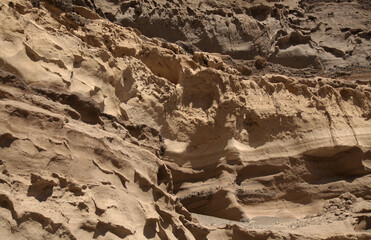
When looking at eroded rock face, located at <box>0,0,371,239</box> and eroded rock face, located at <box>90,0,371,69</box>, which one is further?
eroded rock face, located at <box>90,0,371,69</box>

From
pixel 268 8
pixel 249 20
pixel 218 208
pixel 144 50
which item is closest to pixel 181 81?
pixel 144 50

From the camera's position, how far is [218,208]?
969 cm

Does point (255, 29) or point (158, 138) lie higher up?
point (255, 29)

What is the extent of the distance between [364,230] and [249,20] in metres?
9.18

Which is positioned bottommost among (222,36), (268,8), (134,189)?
(134,189)

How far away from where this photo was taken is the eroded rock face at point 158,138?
5.75 meters

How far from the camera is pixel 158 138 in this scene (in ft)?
27.7

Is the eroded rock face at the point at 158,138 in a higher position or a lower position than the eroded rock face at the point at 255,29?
lower

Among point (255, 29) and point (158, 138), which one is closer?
point (158, 138)

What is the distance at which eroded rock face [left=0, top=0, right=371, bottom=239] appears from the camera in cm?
575

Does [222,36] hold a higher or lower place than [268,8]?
lower

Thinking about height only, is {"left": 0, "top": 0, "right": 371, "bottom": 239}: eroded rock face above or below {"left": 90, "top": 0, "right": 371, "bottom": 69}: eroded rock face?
below

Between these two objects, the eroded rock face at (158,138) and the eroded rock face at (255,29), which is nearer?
the eroded rock face at (158,138)

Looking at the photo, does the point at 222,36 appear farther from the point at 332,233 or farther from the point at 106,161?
the point at 106,161
